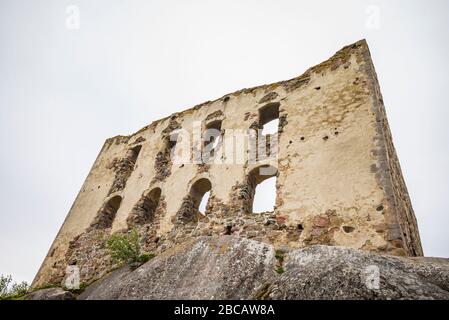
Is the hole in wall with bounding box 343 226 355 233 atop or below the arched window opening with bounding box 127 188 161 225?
below

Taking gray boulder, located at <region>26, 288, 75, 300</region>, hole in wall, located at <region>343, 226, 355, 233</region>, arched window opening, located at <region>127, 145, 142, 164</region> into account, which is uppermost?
arched window opening, located at <region>127, 145, 142, 164</region>

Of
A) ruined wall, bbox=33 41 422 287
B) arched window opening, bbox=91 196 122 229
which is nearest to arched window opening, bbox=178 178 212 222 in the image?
ruined wall, bbox=33 41 422 287

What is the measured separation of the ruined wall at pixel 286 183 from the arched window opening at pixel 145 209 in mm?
33

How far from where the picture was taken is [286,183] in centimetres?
725

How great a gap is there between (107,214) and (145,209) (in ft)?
6.34

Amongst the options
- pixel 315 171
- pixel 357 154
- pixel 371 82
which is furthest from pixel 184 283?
pixel 371 82

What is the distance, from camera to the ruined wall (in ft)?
20.0

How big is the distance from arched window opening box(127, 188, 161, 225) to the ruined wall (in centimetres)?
3

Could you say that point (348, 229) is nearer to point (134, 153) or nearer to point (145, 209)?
point (145, 209)

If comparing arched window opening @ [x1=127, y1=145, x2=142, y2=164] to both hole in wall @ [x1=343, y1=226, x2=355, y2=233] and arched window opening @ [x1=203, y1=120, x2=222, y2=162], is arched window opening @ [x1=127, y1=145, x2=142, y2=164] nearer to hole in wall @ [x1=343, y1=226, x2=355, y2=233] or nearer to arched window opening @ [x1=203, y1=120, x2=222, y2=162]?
arched window opening @ [x1=203, y1=120, x2=222, y2=162]

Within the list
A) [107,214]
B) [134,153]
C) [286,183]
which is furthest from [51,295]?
[134,153]
